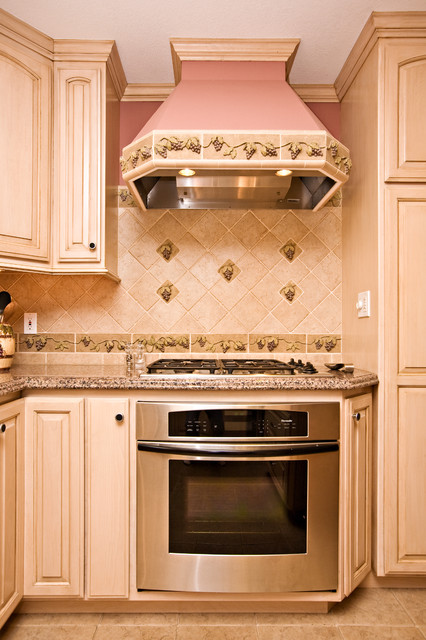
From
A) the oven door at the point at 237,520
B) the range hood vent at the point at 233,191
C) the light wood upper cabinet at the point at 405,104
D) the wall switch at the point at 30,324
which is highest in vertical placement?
the light wood upper cabinet at the point at 405,104

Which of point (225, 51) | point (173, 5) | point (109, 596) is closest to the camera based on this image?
point (109, 596)

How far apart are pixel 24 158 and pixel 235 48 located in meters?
1.11

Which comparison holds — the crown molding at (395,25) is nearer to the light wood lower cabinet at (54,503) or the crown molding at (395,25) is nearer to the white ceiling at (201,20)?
the white ceiling at (201,20)

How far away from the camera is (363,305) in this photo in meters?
1.81

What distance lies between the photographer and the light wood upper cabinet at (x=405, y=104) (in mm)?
1639

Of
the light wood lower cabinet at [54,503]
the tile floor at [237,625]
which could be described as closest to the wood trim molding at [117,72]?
the light wood lower cabinet at [54,503]

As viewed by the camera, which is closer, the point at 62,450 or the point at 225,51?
the point at 62,450

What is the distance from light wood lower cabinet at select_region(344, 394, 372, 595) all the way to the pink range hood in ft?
3.35

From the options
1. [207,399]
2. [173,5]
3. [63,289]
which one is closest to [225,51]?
[173,5]

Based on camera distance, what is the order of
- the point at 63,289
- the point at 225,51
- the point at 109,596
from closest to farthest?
the point at 109,596, the point at 225,51, the point at 63,289

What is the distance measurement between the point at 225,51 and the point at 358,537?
2.25 m

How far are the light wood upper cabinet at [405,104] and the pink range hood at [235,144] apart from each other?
21 cm

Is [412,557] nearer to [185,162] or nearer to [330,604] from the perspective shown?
[330,604]

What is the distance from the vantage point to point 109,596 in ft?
4.85
